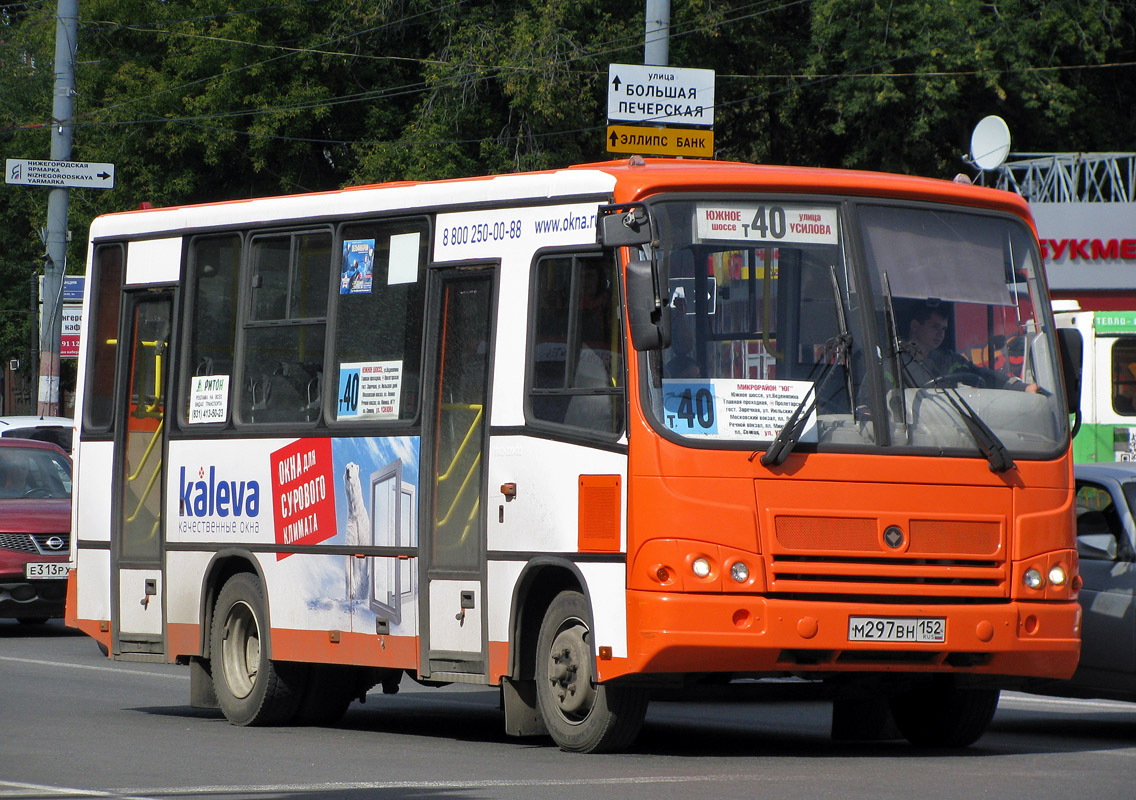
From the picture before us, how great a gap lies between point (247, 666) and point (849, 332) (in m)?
4.60

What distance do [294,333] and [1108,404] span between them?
50.1 feet

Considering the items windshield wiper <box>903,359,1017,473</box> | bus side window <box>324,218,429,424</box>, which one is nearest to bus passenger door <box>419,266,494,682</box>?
bus side window <box>324,218,429,424</box>

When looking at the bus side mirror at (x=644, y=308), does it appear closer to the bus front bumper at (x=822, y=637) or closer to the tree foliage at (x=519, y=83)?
the bus front bumper at (x=822, y=637)

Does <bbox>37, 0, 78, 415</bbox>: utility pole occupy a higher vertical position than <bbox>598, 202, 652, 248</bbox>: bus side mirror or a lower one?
higher

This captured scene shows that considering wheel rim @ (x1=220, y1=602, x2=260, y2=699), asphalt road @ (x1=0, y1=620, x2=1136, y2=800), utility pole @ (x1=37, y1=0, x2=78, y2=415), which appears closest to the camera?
asphalt road @ (x1=0, y1=620, x2=1136, y2=800)

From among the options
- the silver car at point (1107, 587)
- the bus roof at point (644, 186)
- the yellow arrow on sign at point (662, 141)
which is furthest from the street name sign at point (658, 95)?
the silver car at point (1107, 587)

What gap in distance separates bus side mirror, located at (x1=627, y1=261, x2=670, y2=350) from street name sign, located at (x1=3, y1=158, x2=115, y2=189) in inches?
659

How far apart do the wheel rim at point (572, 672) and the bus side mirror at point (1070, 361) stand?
278cm

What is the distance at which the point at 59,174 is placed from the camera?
2550cm

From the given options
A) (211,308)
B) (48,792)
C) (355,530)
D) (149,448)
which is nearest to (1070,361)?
(355,530)

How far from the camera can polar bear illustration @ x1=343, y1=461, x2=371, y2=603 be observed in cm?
1149

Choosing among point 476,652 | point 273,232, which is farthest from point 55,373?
point 476,652

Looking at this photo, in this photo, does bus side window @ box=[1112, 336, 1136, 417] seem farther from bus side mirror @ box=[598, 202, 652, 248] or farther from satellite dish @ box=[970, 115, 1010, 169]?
bus side mirror @ box=[598, 202, 652, 248]

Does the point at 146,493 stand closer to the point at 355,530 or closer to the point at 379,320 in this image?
the point at 355,530
